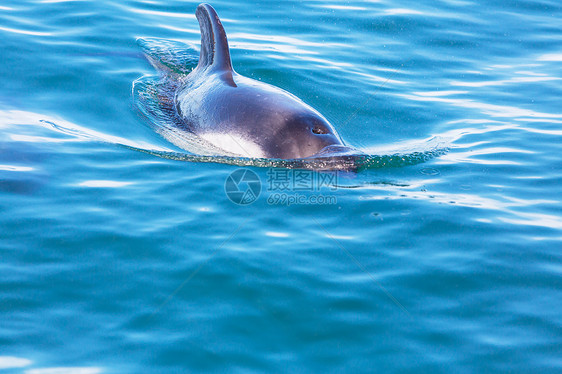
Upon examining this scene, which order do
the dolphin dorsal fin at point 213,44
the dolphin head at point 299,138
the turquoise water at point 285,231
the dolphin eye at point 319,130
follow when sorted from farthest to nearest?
the dolphin dorsal fin at point 213,44 < the dolphin eye at point 319,130 < the dolphin head at point 299,138 < the turquoise water at point 285,231

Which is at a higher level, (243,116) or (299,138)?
(243,116)

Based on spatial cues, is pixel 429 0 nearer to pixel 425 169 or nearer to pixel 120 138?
pixel 425 169

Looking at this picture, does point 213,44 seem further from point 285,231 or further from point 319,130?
point 285,231

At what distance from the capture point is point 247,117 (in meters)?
8.24

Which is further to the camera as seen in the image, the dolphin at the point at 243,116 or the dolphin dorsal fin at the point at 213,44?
the dolphin dorsal fin at the point at 213,44

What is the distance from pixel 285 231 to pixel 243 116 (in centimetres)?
227

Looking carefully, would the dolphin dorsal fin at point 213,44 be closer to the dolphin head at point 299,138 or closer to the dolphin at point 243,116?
the dolphin at point 243,116

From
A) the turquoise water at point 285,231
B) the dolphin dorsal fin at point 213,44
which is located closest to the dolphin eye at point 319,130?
the turquoise water at point 285,231

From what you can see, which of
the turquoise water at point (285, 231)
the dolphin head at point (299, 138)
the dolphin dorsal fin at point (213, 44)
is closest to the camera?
the turquoise water at point (285, 231)

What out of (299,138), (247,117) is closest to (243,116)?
(247,117)

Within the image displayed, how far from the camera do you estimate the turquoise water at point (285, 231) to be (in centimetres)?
493

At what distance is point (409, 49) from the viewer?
43.1 ft

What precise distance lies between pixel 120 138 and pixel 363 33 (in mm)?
7173

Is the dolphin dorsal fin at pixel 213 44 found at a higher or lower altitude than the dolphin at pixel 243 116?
higher
